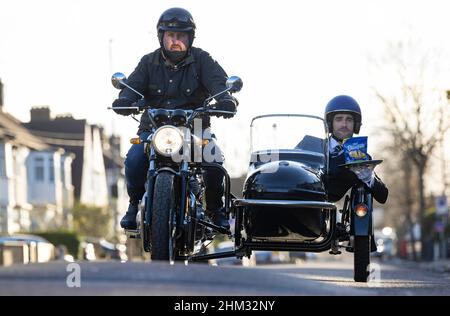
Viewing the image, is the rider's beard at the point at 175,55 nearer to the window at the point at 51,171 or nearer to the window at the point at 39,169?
the window at the point at 39,169

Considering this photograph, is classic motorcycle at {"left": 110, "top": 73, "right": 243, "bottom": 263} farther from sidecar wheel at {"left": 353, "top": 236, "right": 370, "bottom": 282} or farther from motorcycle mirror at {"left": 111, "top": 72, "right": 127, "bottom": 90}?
sidecar wheel at {"left": 353, "top": 236, "right": 370, "bottom": 282}

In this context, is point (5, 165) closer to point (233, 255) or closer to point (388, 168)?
point (388, 168)

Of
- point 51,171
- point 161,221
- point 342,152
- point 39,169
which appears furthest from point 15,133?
point 161,221

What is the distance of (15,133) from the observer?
2635 inches

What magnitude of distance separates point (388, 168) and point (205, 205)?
7300cm

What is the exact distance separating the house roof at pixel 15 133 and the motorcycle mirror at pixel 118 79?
52.0m

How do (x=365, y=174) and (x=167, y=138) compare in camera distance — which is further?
(x=365, y=174)

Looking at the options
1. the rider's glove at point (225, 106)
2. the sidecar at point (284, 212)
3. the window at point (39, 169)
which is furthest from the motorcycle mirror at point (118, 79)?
the window at point (39, 169)

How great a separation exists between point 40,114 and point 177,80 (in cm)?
7821

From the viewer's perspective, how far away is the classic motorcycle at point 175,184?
9.54 metres

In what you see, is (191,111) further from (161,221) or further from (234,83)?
(161,221)

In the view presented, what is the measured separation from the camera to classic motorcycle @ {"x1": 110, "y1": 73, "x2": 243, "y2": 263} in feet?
31.3
